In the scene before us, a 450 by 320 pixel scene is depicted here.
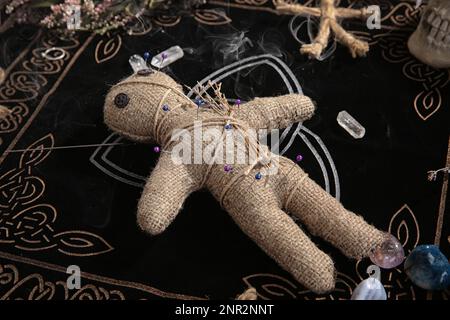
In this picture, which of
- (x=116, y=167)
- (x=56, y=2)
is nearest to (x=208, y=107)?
(x=116, y=167)

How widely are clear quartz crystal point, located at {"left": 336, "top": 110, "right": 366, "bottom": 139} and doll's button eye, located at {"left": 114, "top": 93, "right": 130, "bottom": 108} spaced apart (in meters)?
0.58

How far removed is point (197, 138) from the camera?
1.39 meters

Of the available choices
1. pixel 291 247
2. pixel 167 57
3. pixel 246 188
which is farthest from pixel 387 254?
pixel 167 57

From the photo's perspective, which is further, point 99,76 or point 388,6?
point 388,6

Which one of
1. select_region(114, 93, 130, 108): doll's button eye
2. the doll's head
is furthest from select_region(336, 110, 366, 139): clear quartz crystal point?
select_region(114, 93, 130, 108): doll's button eye

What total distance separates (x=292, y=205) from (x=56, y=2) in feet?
3.54

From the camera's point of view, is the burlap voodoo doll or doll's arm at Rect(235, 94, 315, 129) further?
doll's arm at Rect(235, 94, 315, 129)

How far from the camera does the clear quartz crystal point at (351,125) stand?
161cm

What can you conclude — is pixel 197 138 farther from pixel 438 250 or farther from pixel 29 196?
pixel 438 250

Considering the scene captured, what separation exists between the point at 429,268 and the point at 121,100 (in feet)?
2.68

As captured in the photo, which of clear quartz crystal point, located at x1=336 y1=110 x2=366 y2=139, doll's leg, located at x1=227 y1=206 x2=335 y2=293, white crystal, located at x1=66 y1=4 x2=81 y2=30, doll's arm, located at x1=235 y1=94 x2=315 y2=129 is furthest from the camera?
white crystal, located at x1=66 y1=4 x2=81 y2=30

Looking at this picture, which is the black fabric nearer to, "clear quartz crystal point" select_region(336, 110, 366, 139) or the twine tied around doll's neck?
"clear quartz crystal point" select_region(336, 110, 366, 139)

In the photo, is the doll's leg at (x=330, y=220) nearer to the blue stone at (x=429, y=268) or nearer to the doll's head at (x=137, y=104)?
the blue stone at (x=429, y=268)

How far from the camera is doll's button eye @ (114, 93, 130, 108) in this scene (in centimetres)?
149
